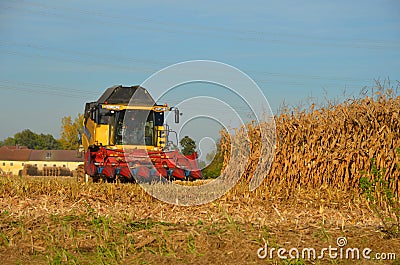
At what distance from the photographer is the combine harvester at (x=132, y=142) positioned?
17.1 meters

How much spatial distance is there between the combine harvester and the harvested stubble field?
1849mm

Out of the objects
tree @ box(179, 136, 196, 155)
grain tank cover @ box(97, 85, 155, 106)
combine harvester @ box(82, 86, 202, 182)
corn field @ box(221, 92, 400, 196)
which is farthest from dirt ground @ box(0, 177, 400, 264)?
grain tank cover @ box(97, 85, 155, 106)

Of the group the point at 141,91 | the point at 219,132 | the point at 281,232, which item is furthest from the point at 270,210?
the point at 141,91

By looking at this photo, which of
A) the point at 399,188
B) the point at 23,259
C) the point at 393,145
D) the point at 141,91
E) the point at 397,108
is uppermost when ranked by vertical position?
the point at 141,91

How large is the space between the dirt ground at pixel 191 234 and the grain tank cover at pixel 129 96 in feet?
26.3

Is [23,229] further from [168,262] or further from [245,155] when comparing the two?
[245,155]

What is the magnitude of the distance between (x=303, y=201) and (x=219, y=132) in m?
5.75

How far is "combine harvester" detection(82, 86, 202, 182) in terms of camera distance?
17125 mm

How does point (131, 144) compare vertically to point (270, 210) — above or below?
above

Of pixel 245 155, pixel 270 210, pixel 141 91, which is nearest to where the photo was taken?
pixel 270 210

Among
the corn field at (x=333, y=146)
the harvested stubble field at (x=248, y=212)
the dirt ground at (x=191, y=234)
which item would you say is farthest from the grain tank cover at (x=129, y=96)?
the dirt ground at (x=191, y=234)

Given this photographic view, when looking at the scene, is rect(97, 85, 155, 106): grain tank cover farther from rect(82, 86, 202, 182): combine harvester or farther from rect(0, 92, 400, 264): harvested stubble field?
rect(0, 92, 400, 264): harvested stubble field

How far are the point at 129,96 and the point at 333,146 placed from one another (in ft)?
27.6

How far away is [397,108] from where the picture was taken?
40.0ft
